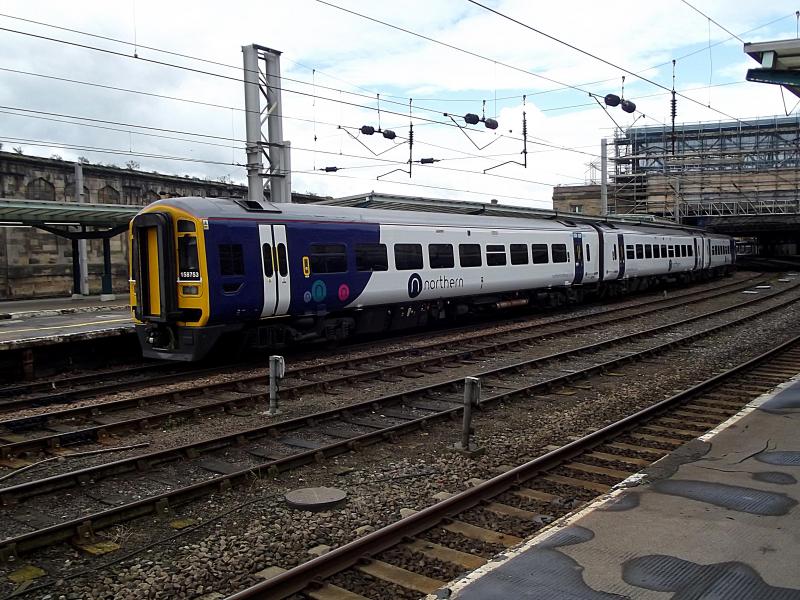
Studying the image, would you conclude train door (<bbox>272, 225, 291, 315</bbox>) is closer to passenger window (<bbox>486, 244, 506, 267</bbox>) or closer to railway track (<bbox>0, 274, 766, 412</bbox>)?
railway track (<bbox>0, 274, 766, 412</bbox>)

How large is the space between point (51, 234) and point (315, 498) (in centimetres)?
2793

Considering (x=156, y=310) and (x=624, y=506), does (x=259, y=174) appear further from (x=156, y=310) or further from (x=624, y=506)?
(x=624, y=506)

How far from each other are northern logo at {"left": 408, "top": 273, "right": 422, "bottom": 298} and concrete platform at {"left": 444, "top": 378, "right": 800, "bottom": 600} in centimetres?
984

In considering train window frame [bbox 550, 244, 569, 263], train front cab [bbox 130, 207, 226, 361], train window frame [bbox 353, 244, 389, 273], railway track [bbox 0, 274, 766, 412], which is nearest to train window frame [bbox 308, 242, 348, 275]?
train window frame [bbox 353, 244, 389, 273]

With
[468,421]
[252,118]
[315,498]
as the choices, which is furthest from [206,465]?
[252,118]

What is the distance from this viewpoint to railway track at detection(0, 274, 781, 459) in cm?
857

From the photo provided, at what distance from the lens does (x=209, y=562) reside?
5137mm

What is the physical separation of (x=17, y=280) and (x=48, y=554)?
2680 cm

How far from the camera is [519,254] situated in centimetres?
2006

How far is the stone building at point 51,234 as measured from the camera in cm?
2845

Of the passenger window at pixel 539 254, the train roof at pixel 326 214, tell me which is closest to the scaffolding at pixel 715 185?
the passenger window at pixel 539 254

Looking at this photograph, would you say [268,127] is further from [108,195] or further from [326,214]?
[108,195]

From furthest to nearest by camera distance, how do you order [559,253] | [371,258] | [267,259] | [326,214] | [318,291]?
[559,253] → [371,258] → [326,214] → [318,291] → [267,259]

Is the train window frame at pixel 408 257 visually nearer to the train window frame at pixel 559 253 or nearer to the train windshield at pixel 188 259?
the train windshield at pixel 188 259
